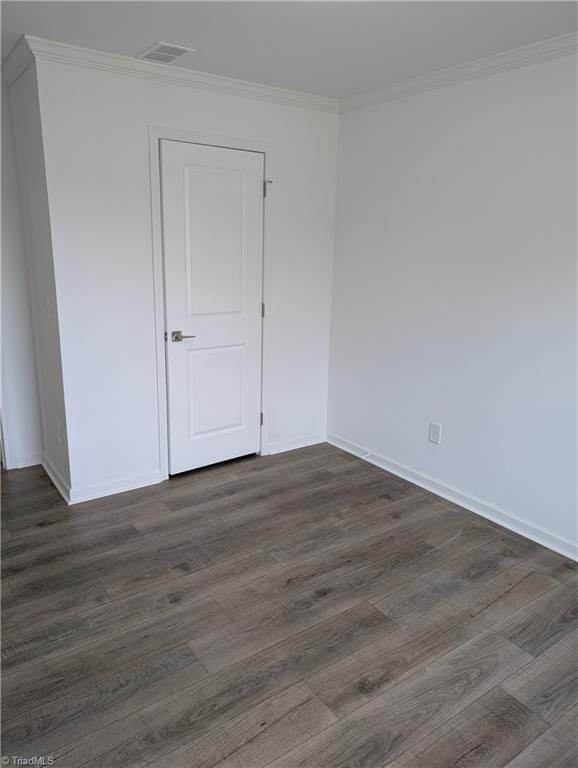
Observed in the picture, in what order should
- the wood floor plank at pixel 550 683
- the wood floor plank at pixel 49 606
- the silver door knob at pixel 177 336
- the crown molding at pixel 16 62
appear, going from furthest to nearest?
the silver door knob at pixel 177 336 → the crown molding at pixel 16 62 → the wood floor plank at pixel 49 606 → the wood floor plank at pixel 550 683

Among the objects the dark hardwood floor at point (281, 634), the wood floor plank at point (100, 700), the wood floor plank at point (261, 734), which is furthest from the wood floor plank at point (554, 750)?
the wood floor plank at point (100, 700)

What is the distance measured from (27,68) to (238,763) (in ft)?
10.5

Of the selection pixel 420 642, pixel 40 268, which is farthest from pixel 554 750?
pixel 40 268

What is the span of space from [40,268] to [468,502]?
2871 millimetres

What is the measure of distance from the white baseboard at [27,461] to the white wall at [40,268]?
0.42ft

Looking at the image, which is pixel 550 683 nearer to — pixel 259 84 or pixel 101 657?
pixel 101 657

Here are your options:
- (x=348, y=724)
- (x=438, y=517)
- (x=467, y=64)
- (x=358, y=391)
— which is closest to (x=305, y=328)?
(x=358, y=391)

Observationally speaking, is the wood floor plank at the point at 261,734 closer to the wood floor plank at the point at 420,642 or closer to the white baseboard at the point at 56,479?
the wood floor plank at the point at 420,642

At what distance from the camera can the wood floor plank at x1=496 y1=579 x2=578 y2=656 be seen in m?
2.26

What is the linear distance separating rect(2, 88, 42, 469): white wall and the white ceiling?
0.76 m

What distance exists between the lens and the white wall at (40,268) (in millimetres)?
2924

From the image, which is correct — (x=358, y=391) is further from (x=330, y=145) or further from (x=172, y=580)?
(x=172, y=580)

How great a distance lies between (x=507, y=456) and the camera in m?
3.11

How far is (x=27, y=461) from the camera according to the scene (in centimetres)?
381
